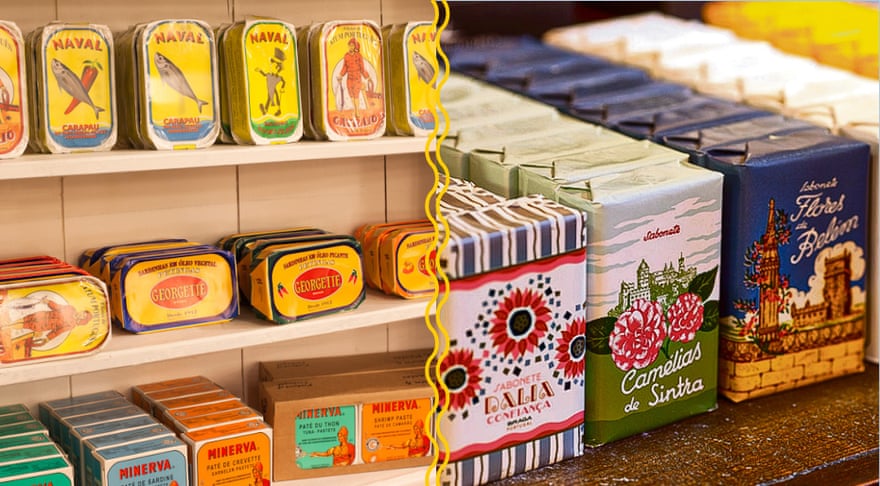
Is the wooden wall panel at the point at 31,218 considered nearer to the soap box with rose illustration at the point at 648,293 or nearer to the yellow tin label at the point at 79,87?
the yellow tin label at the point at 79,87

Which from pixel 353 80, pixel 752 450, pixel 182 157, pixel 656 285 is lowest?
pixel 752 450

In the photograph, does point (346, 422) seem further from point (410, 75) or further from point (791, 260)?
point (791, 260)

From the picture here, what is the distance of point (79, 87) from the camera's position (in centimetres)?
162

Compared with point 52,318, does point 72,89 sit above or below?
above

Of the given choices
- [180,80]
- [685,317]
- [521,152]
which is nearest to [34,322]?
[180,80]

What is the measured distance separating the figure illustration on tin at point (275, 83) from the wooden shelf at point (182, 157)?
0.07m

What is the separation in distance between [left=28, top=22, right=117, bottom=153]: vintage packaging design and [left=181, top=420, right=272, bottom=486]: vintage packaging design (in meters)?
0.49

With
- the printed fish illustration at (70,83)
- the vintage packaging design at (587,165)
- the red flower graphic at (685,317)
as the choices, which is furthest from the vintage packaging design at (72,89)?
the red flower graphic at (685,317)

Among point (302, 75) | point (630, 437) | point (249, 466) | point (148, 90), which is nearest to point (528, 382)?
point (630, 437)

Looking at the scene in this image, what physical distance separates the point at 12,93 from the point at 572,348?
1015 mm

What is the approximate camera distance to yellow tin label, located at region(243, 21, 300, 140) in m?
1.71

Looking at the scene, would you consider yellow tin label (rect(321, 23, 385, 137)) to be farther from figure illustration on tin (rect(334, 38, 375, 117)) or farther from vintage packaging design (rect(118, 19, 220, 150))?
vintage packaging design (rect(118, 19, 220, 150))

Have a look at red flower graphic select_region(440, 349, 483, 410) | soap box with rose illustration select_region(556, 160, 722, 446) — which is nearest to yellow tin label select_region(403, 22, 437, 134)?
soap box with rose illustration select_region(556, 160, 722, 446)

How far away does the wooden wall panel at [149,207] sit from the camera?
5.98 feet
